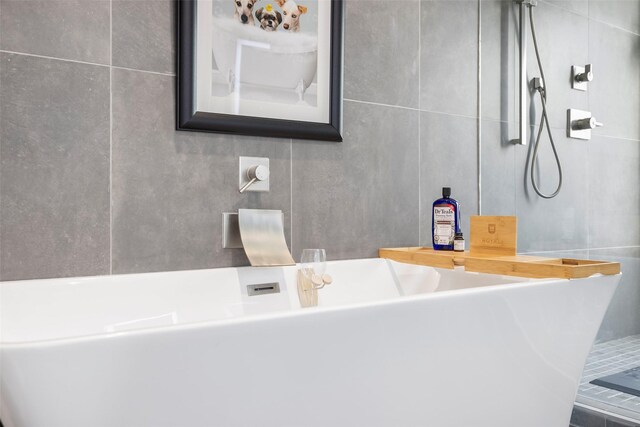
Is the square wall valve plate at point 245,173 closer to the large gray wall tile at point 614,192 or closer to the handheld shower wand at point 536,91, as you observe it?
the handheld shower wand at point 536,91

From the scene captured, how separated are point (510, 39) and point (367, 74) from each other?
67cm

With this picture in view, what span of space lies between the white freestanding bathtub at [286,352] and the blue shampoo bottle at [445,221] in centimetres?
16

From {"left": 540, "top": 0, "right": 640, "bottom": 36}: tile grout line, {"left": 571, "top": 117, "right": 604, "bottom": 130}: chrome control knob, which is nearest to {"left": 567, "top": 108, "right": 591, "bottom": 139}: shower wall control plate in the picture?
{"left": 571, "top": 117, "right": 604, "bottom": 130}: chrome control knob

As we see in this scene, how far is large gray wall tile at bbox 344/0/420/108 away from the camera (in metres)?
1.73

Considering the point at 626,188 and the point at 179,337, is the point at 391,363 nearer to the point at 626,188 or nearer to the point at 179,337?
the point at 179,337

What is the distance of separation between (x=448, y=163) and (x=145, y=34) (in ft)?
3.73

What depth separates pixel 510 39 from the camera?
2025 mm

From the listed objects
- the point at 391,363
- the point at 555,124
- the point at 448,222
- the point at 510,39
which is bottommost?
the point at 391,363

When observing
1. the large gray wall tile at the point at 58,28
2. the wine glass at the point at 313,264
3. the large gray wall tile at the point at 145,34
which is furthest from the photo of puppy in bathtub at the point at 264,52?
the wine glass at the point at 313,264

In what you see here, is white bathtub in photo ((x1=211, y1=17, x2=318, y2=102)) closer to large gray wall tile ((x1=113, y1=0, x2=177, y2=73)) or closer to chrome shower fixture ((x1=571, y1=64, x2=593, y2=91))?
large gray wall tile ((x1=113, y1=0, x2=177, y2=73))

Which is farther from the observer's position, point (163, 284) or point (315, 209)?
point (315, 209)

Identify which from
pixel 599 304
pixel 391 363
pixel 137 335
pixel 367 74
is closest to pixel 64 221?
pixel 137 335

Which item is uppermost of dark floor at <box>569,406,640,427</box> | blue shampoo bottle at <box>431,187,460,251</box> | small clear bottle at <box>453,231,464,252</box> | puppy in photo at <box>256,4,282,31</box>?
puppy in photo at <box>256,4,282,31</box>

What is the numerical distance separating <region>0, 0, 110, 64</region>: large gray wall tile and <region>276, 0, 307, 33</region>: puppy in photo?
497 mm
